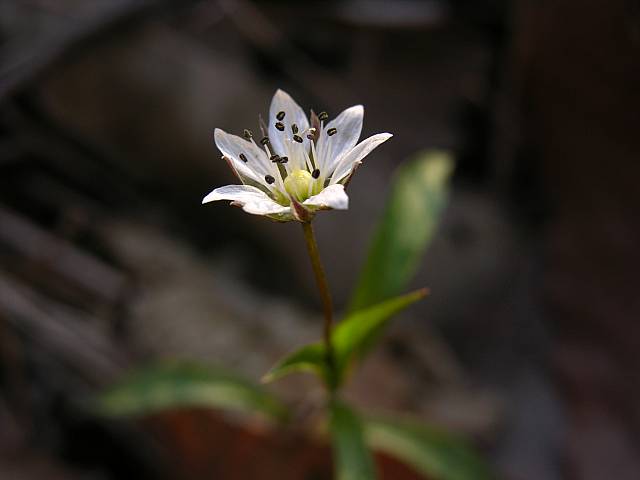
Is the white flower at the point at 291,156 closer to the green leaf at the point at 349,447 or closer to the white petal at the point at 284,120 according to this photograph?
the white petal at the point at 284,120

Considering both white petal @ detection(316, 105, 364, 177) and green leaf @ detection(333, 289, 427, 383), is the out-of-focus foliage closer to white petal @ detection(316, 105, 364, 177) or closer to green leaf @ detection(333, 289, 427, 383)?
green leaf @ detection(333, 289, 427, 383)

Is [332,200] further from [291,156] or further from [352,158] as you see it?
[291,156]

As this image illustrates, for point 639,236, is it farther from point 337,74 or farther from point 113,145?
point 113,145

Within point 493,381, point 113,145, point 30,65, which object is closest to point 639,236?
point 493,381

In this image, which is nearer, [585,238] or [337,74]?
[585,238]

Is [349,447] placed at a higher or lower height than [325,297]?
lower

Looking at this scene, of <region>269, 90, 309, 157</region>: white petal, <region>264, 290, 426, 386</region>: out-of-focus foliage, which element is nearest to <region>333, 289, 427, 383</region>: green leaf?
<region>264, 290, 426, 386</region>: out-of-focus foliage

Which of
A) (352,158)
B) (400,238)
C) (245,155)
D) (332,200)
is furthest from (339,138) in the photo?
(400,238)
